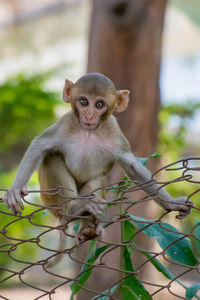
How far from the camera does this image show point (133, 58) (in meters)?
6.11

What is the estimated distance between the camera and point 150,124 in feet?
20.6

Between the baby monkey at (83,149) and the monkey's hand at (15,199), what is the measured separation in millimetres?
229

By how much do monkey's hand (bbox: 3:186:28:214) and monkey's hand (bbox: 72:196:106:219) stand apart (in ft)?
1.18

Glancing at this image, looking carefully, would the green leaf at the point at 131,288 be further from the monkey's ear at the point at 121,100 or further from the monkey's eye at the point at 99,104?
the monkey's ear at the point at 121,100

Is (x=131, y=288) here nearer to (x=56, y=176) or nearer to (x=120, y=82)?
(x=56, y=176)

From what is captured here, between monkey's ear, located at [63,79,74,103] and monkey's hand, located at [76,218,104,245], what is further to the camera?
monkey's ear, located at [63,79,74,103]

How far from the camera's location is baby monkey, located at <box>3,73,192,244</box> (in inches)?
115

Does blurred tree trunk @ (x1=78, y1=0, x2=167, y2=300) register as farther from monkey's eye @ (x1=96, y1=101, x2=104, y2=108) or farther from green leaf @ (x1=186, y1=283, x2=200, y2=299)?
green leaf @ (x1=186, y1=283, x2=200, y2=299)

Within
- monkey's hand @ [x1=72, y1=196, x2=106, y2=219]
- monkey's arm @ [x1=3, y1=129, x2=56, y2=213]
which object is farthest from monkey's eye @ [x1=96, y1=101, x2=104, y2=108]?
monkey's hand @ [x1=72, y1=196, x2=106, y2=219]

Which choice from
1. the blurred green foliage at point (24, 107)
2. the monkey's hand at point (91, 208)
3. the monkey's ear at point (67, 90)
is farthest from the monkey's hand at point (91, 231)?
the blurred green foliage at point (24, 107)

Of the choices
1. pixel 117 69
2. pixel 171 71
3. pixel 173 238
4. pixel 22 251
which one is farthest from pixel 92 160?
pixel 171 71

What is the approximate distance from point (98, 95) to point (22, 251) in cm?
445

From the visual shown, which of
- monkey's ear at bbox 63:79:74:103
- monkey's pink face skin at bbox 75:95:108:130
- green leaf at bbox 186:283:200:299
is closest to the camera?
green leaf at bbox 186:283:200:299

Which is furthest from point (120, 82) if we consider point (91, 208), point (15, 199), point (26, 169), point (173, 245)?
point (173, 245)
